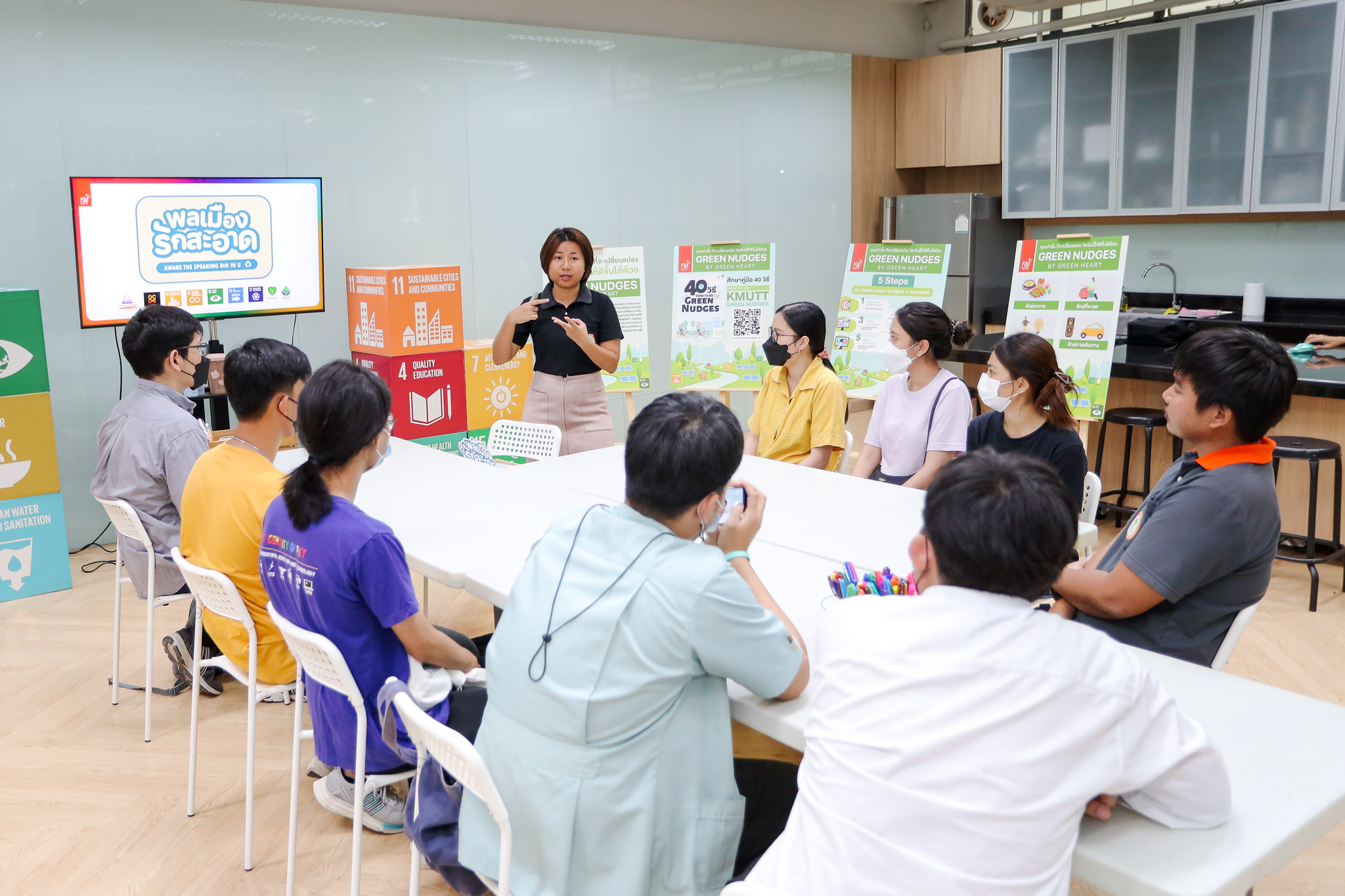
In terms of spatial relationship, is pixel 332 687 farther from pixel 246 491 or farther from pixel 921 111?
pixel 921 111

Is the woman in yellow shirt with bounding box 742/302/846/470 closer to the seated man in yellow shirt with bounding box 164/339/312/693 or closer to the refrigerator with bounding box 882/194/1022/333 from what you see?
the seated man in yellow shirt with bounding box 164/339/312/693

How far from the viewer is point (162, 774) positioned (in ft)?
9.74

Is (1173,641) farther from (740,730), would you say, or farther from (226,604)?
(226,604)

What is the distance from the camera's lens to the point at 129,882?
246 cm

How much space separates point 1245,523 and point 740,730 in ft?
5.62

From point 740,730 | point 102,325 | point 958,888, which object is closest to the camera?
point 958,888

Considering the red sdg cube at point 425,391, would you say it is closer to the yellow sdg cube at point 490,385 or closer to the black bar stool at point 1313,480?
the yellow sdg cube at point 490,385

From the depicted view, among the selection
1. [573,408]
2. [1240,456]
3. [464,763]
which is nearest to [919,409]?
[573,408]

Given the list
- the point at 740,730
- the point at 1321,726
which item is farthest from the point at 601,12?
the point at 1321,726

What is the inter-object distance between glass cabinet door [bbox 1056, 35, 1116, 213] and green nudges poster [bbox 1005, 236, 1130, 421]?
2.49 m

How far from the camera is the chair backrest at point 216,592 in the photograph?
2289 mm

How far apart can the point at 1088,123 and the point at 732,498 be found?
624 centimetres

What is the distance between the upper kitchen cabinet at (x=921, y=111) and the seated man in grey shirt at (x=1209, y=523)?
6441 mm

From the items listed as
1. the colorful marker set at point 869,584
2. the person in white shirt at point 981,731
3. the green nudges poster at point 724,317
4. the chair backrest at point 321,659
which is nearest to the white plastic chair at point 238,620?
the chair backrest at point 321,659
